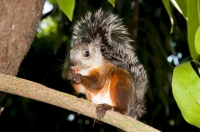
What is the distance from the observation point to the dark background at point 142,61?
117 inches

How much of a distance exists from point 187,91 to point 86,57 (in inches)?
26.1

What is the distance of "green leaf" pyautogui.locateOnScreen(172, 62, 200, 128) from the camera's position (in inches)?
40.5

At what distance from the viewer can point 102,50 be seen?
5.67 ft

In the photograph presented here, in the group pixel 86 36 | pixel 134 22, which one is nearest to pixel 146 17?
pixel 134 22

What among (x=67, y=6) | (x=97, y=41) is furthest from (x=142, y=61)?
(x=67, y=6)

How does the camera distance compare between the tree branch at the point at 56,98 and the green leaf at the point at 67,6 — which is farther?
the green leaf at the point at 67,6

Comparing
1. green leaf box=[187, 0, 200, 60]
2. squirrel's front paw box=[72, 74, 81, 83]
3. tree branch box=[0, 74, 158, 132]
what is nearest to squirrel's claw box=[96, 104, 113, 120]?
tree branch box=[0, 74, 158, 132]

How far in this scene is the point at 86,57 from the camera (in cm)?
163

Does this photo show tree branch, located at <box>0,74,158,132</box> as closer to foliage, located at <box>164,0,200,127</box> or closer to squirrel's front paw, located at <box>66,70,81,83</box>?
foliage, located at <box>164,0,200,127</box>

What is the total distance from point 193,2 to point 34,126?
10.2 feet

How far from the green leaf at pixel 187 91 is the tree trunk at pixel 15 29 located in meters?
0.70

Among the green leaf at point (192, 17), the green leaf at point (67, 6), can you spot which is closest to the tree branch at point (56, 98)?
the green leaf at point (67, 6)

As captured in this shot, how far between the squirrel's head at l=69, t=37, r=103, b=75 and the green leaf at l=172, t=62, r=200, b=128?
61cm

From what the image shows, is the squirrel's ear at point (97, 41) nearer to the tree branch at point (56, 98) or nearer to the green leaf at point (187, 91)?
the tree branch at point (56, 98)
